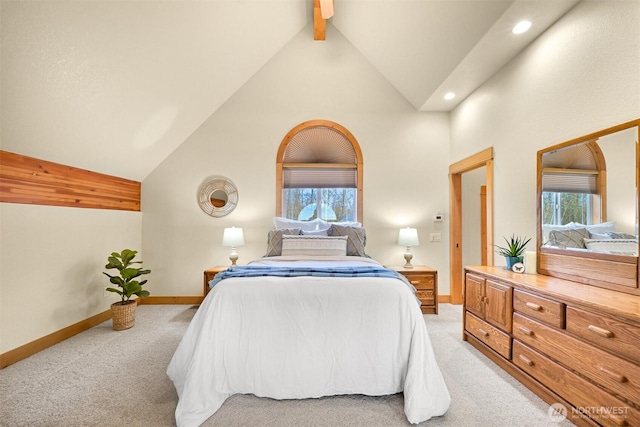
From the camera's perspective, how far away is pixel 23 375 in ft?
7.00

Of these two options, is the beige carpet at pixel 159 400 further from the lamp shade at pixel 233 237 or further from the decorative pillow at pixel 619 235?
the lamp shade at pixel 233 237

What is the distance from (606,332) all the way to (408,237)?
2381mm

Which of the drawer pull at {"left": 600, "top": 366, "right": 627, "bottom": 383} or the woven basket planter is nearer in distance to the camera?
the drawer pull at {"left": 600, "top": 366, "right": 627, "bottom": 383}

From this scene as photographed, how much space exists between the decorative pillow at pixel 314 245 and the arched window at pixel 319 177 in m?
0.85

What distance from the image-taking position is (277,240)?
11.4 feet

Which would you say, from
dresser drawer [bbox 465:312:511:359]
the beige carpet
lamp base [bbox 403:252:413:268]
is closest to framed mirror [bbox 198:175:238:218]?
the beige carpet

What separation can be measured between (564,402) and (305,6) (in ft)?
15.3

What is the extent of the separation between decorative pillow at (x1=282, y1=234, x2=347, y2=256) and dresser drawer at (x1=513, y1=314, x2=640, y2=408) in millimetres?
1808

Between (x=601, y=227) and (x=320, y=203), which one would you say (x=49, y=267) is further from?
(x=601, y=227)

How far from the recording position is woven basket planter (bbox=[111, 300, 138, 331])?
304 cm

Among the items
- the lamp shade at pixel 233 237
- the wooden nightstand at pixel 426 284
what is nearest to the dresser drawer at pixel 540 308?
the wooden nightstand at pixel 426 284

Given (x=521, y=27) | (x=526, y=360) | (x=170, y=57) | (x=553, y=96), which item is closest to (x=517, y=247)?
(x=526, y=360)

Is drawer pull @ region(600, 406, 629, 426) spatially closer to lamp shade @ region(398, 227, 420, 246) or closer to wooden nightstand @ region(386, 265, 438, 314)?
wooden nightstand @ region(386, 265, 438, 314)

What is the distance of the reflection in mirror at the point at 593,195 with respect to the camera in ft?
5.72
